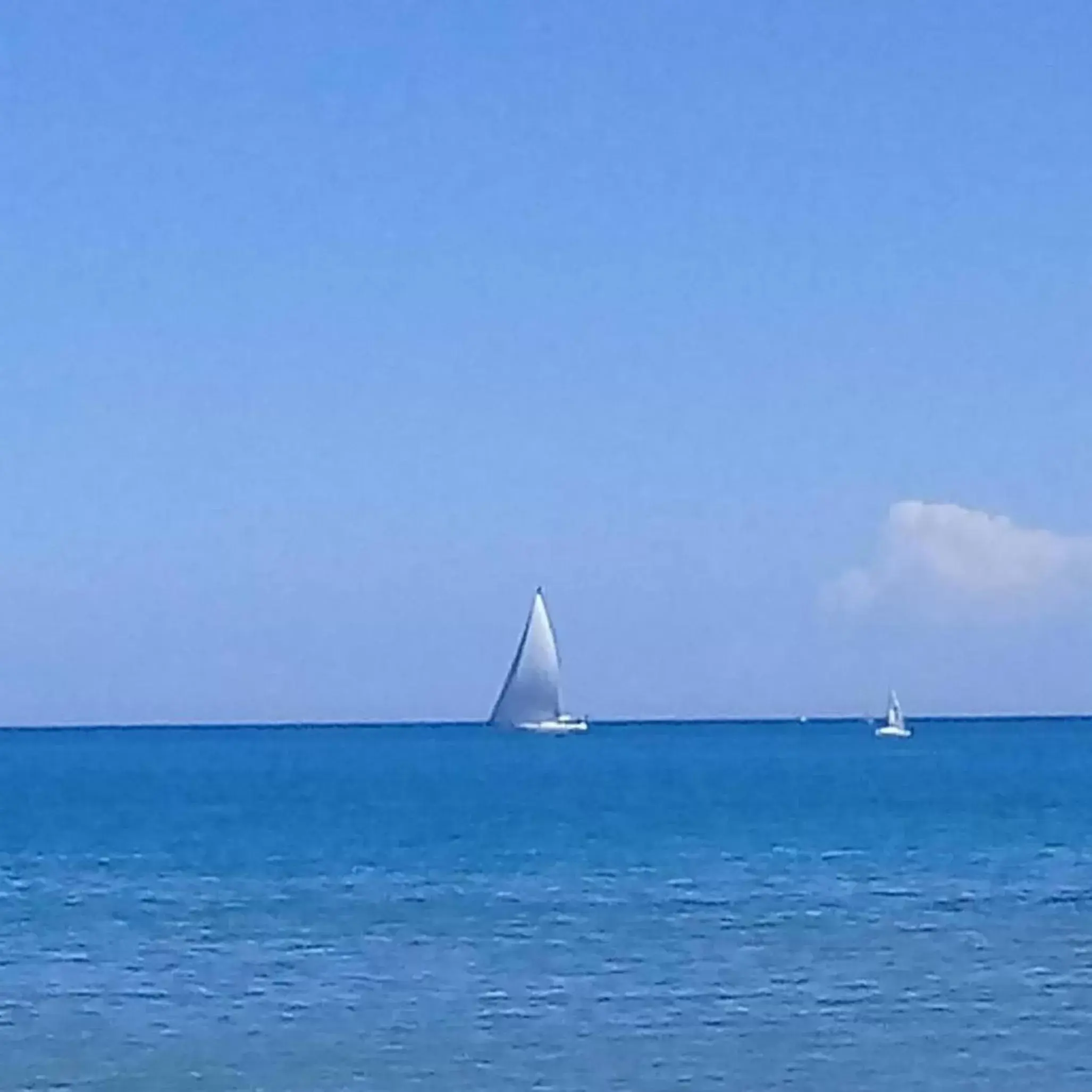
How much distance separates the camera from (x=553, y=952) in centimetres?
3803

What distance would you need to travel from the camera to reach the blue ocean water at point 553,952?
90.8 ft

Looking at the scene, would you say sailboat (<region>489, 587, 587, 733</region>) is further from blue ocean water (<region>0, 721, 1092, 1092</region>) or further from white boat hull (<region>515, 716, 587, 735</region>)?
blue ocean water (<region>0, 721, 1092, 1092</region>)

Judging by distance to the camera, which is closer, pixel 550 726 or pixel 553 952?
pixel 553 952

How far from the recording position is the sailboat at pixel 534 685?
418ft

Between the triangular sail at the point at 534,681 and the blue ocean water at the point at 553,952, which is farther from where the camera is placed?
the triangular sail at the point at 534,681

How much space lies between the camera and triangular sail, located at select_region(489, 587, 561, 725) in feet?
418

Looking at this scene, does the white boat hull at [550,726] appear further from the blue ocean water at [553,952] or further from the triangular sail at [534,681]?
the blue ocean water at [553,952]

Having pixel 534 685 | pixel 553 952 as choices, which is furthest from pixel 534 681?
pixel 553 952

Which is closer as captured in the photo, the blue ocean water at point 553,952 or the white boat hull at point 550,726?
the blue ocean water at point 553,952

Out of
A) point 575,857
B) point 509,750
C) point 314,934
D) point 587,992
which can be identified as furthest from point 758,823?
point 509,750

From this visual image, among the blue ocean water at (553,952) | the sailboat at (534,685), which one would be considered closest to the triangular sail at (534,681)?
the sailboat at (534,685)

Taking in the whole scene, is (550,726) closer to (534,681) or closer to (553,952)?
(534,681)

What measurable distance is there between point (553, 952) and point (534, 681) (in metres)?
92.2

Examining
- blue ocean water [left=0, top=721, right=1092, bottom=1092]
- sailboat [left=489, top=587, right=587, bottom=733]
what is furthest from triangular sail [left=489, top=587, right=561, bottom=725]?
blue ocean water [left=0, top=721, right=1092, bottom=1092]
